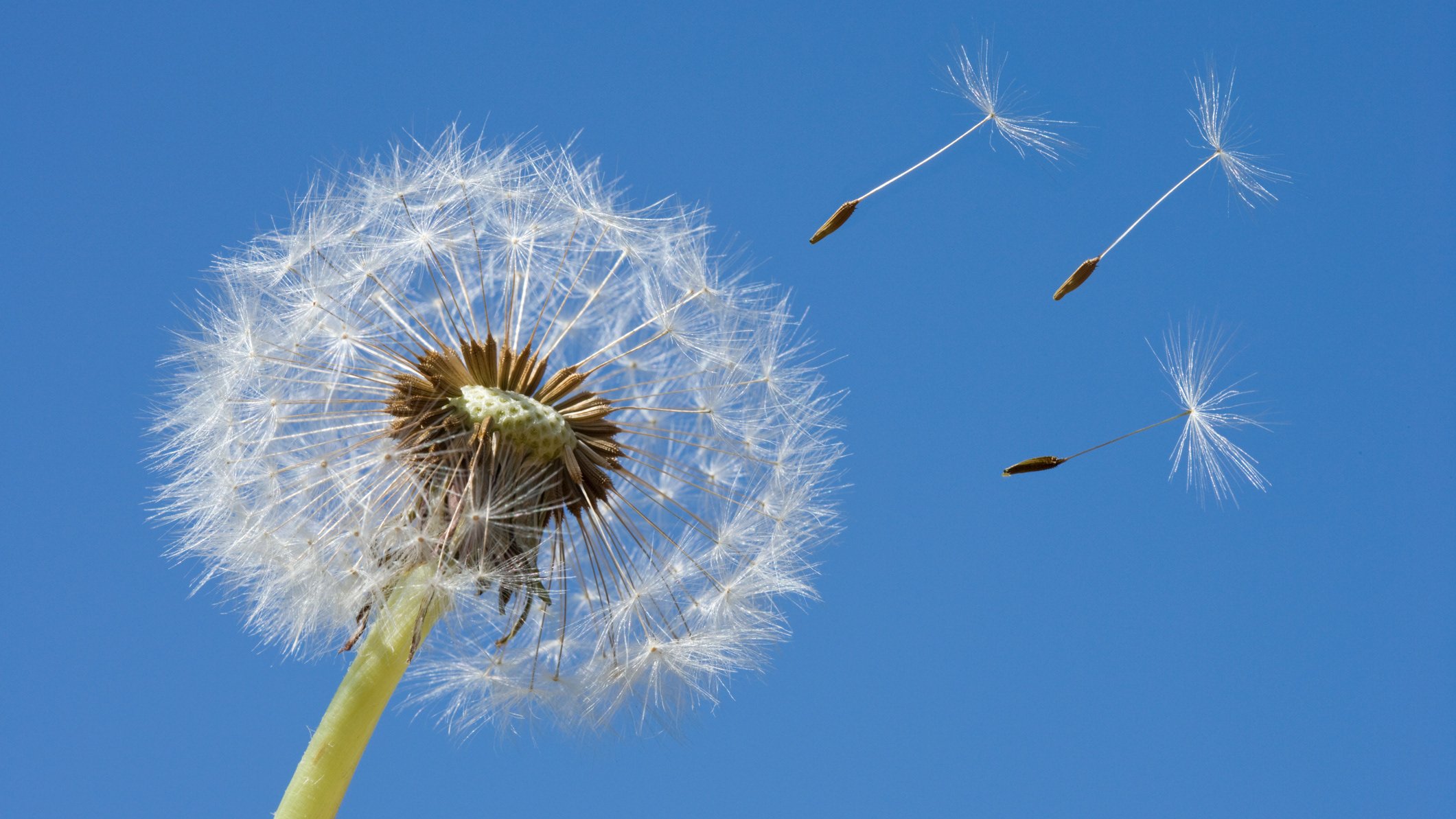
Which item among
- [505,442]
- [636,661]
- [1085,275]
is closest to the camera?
[1085,275]

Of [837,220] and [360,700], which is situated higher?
[837,220]

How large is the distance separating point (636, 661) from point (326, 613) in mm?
1874

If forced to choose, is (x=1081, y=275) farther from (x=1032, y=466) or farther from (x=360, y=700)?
(x=360, y=700)

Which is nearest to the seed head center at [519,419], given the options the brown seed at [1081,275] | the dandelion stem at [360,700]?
the dandelion stem at [360,700]

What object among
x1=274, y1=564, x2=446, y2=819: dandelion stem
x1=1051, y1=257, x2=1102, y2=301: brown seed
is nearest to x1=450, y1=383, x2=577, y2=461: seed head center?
x1=274, y1=564, x2=446, y2=819: dandelion stem

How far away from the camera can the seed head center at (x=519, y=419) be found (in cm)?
848

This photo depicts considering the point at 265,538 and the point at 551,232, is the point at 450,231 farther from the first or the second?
the point at 265,538

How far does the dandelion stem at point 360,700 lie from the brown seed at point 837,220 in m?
2.80

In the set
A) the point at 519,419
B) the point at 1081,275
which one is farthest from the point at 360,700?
the point at 1081,275

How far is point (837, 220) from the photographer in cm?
818

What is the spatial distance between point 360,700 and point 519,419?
5.77 feet

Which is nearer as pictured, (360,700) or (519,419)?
(360,700)

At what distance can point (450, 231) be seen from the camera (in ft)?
31.4

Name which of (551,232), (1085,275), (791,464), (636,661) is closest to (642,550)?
(636,661)
